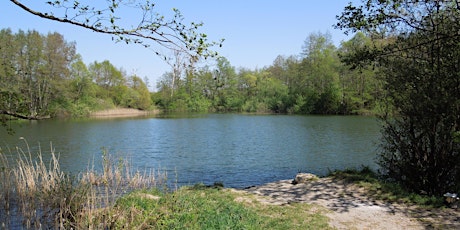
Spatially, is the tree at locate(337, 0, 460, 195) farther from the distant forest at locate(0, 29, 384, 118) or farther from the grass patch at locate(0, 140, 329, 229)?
the distant forest at locate(0, 29, 384, 118)

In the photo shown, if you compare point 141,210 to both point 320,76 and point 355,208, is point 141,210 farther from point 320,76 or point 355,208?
point 320,76

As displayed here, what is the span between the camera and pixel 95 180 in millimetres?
11414

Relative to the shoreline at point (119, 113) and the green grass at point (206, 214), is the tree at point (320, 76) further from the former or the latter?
the green grass at point (206, 214)

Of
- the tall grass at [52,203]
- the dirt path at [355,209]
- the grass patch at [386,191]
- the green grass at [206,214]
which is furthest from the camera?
the grass patch at [386,191]

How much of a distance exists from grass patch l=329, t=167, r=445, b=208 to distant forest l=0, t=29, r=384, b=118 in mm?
28614

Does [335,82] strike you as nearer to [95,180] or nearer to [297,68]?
[297,68]

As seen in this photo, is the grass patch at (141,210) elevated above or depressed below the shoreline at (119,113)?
below

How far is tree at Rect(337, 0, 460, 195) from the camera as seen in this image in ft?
27.5

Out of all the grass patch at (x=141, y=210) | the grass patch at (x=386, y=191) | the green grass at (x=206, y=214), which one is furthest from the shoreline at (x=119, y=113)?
the green grass at (x=206, y=214)

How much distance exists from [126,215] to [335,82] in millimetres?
59099

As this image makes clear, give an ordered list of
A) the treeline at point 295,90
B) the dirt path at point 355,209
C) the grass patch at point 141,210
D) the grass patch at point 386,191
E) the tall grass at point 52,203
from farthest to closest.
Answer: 1. the treeline at point 295,90
2. the grass patch at point 386,191
3. the tall grass at point 52,203
4. the dirt path at point 355,209
5. the grass patch at point 141,210

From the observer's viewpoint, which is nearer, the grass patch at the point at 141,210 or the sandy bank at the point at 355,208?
the grass patch at the point at 141,210

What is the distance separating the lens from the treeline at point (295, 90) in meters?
58.7

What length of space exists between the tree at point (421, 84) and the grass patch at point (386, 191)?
0.70 meters
